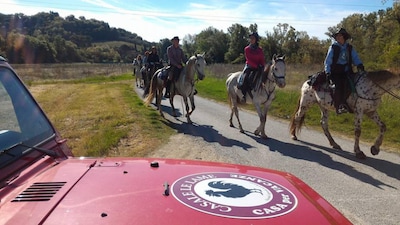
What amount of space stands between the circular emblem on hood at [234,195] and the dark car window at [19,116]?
47.1 inches

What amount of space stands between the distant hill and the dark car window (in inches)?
434

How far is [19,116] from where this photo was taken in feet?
8.53

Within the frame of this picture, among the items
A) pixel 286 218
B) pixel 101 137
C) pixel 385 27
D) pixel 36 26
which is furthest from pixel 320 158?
pixel 36 26

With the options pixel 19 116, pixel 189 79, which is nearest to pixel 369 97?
pixel 189 79

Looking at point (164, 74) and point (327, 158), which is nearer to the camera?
point (327, 158)

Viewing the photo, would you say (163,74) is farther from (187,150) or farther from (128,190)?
(128,190)

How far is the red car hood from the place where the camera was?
1.61 m

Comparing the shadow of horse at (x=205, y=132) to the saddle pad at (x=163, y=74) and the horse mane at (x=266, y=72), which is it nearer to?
the saddle pad at (x=163, y=74)

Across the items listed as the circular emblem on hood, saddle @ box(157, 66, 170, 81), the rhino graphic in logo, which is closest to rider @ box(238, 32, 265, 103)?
saddle @ box(157, 66, 170, 81)

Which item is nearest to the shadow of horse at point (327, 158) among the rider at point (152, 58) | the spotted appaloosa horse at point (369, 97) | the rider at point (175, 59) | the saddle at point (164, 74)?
the spotted appaloosa horse at point (369, 97)

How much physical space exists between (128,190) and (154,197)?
19 centimetres

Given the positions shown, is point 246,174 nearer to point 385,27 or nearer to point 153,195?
point 153,195

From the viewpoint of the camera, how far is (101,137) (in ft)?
29.1

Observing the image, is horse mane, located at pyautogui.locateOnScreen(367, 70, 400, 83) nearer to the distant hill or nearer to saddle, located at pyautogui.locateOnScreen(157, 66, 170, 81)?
saddle, located at pyautogui.locateOnScreen(157, 66, 170, 81)
